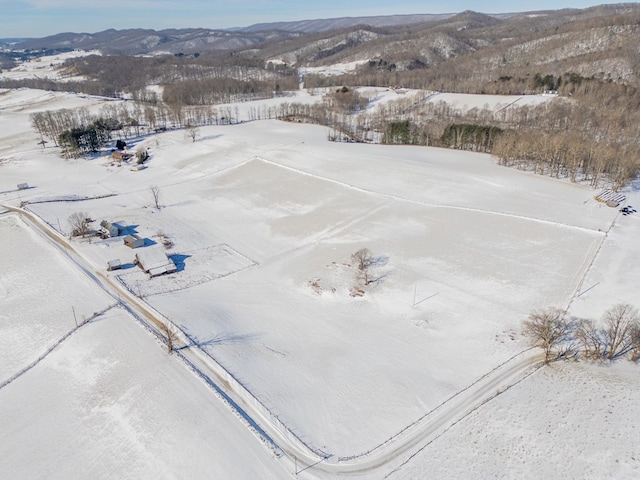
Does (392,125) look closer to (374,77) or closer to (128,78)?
(374,77)

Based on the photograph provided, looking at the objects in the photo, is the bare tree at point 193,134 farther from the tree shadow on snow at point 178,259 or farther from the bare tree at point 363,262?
the bare tree at point 363,262

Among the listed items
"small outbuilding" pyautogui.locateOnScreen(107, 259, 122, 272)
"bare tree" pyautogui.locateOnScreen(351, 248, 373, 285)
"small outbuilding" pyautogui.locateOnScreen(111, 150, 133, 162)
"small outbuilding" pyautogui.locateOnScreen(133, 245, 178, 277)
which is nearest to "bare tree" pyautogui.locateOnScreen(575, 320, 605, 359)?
"bare tree" pyautogui.locateOnScreen(351, 248, 373, 285)

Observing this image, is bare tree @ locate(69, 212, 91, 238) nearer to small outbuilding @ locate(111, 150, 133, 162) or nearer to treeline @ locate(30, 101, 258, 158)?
small outbuilding @ locate(111, 150, 133, 162)

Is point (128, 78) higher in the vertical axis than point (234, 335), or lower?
higher

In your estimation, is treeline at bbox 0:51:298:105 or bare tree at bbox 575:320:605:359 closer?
bare tree at bbox 575:320:605:359

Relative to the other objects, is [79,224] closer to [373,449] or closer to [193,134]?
[373,449]

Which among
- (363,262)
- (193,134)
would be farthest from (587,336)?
(193,134)

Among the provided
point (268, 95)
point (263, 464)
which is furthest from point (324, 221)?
point (268, 95)
